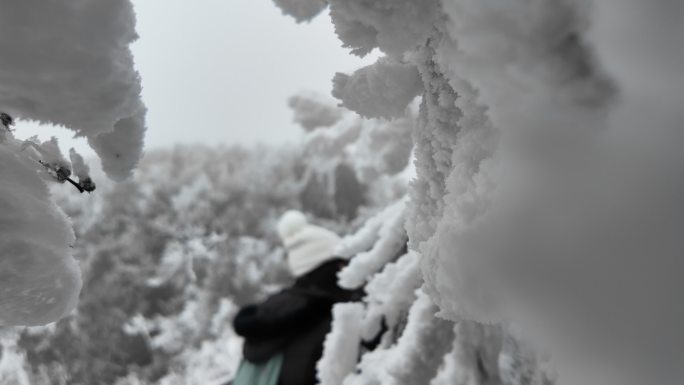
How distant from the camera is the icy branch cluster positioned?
1.22ft

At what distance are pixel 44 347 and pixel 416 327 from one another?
18.2ft

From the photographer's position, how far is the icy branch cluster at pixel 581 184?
37cm

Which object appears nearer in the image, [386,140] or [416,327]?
[416,327]

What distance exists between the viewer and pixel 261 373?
Answer: 2018 millimetres

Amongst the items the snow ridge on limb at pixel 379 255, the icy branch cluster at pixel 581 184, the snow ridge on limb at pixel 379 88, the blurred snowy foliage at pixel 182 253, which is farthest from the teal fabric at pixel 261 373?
the blurred snowy foliage at pixel 182 253

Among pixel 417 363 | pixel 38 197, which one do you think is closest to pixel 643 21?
pixel 38 197

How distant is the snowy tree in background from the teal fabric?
54.3 inches

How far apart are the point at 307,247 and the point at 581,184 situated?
249 centimetres

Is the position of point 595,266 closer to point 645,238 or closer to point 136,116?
point 645,238

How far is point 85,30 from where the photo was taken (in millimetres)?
550

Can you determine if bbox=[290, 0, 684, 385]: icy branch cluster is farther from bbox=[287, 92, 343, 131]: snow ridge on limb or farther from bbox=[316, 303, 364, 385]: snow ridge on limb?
bbox=[287, 92, 343, 131]: snow ridge on limb

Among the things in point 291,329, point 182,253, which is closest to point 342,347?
point 291,329

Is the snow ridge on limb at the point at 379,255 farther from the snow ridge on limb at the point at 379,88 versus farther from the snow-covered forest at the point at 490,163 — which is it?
the snow ridge on limb at the point at 379,88

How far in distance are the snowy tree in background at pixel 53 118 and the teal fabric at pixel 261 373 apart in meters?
1.38
